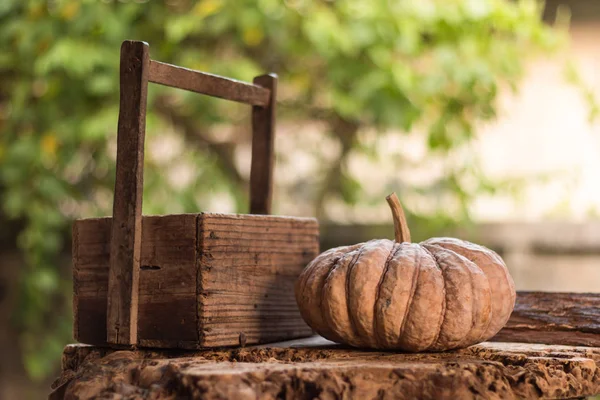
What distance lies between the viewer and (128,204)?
1.51 meters

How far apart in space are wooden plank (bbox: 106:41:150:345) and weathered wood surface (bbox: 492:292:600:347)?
77cm

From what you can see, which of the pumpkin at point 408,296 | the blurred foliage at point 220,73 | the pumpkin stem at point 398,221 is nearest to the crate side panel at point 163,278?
the pumpkin at point 408,296

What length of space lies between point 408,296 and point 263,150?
64cm

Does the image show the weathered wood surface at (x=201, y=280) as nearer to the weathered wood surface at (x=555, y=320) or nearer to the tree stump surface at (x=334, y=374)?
the tree stump surface at (x=334, y=374)

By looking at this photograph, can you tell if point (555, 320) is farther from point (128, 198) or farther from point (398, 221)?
point (128, 198)

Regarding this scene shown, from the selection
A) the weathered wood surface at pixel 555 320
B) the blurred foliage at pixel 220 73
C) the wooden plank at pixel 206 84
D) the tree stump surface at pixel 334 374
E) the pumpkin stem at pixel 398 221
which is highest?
the blurred foliage at pixel 220 73

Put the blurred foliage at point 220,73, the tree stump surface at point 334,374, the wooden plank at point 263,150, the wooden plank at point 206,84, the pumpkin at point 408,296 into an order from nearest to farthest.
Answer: the tree stump surface at point 334,374 → the pumpkin at point 408,296 → the wooden plank at point 206,84 → the wooden plank at point 263,150 → the blurred foliage at point 220,73

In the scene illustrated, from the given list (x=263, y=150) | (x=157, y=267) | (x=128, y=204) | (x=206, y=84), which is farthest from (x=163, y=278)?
(x=263, y=150)

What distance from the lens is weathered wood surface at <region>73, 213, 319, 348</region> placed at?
150 cm

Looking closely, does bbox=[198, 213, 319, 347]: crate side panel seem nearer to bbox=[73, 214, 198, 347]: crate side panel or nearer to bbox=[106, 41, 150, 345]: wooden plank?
bbox=[73, 214, 198, 347]: crate side panel

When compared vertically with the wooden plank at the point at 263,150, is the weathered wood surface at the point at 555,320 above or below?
below

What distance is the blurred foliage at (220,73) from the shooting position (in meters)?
3.21

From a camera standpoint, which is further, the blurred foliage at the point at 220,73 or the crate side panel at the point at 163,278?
the blurred foliage at the point at 220,73

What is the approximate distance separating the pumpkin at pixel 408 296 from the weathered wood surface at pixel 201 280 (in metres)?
0.11
